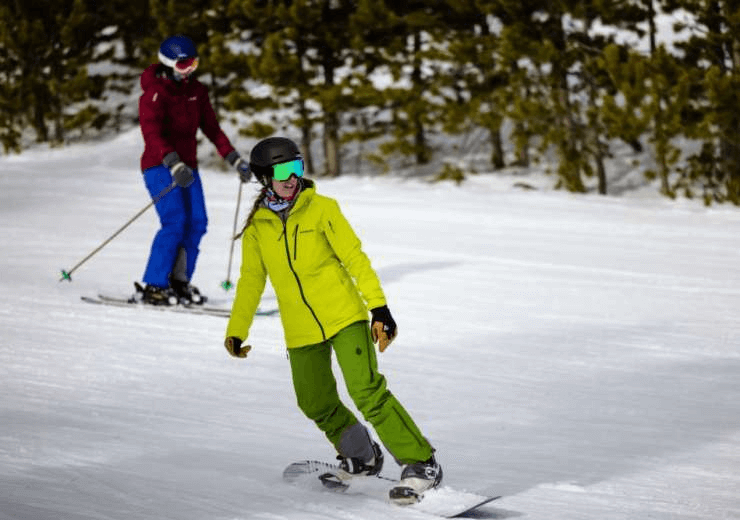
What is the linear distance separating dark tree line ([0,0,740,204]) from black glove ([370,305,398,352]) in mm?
13328

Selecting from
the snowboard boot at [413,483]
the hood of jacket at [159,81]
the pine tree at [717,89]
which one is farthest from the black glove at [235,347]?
the pine tree at [717,89]

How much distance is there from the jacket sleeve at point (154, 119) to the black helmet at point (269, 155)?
376cm

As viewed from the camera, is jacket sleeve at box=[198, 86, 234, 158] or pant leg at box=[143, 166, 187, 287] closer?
pant leg at box=[143, 166, 187, 287]

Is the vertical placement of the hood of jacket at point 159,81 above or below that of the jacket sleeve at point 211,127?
above

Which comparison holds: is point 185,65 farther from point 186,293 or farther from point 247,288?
point 247,288

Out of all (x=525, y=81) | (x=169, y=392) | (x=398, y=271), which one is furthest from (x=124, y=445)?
(x=525, y=81)

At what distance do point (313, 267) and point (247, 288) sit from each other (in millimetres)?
290

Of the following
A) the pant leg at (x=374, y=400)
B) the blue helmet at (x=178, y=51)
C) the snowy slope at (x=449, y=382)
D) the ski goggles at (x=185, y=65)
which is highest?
the blue helmet at (x=178, y=51)

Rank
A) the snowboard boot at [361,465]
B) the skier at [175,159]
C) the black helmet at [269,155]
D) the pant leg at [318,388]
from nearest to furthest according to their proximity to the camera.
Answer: the black helmet at [269,155] → the pant leg at [318,388] → the snowboard boot at [361,465] → the skier at [175,159]

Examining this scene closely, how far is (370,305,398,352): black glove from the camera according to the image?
3.57 metres

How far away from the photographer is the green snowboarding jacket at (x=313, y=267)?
375 centimetres

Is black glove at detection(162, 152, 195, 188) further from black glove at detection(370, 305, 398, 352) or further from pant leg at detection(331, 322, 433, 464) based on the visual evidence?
black glove at detection(370, 305, 398, 352)

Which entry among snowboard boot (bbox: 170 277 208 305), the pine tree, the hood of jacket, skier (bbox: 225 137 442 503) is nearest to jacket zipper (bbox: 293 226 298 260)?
skier (bbox: 225 137 442 503)

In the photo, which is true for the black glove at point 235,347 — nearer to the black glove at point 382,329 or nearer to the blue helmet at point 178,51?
the black glove at point 382,329
